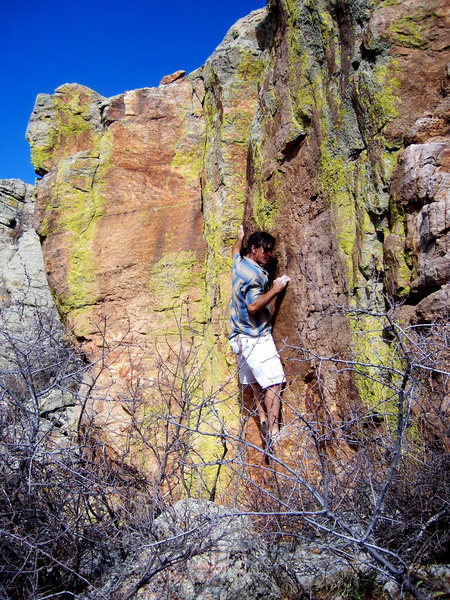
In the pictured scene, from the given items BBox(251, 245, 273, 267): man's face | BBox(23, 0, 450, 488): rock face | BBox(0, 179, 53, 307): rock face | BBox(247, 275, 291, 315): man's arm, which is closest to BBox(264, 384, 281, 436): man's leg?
BBox(23, 0, 450, 488): rock face

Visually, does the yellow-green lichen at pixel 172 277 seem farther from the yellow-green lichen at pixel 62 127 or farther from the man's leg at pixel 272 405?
the yellow-green lichen at pixel 62 127

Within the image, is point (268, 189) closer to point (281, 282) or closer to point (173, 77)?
point (281, 282)

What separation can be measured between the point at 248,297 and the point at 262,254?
14.3 inches

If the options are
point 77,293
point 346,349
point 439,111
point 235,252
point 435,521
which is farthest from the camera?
point 77,293

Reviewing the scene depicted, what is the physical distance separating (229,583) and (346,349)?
1.61m

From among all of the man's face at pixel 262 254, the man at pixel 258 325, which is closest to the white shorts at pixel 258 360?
the man at pixel 258 325

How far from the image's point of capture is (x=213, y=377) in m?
4.97

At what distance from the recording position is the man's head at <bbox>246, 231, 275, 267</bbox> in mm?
4520

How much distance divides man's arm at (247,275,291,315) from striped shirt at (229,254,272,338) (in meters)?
0.06

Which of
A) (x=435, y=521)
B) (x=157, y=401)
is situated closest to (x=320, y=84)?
(x=157, y=401)

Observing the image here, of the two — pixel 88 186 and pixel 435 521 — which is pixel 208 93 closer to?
pixel 88 186

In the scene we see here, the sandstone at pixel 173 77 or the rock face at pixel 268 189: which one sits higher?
the sandstone at pixel 173 77

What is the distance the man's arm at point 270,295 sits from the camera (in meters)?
4.34

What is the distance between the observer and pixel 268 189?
4.66 meters
